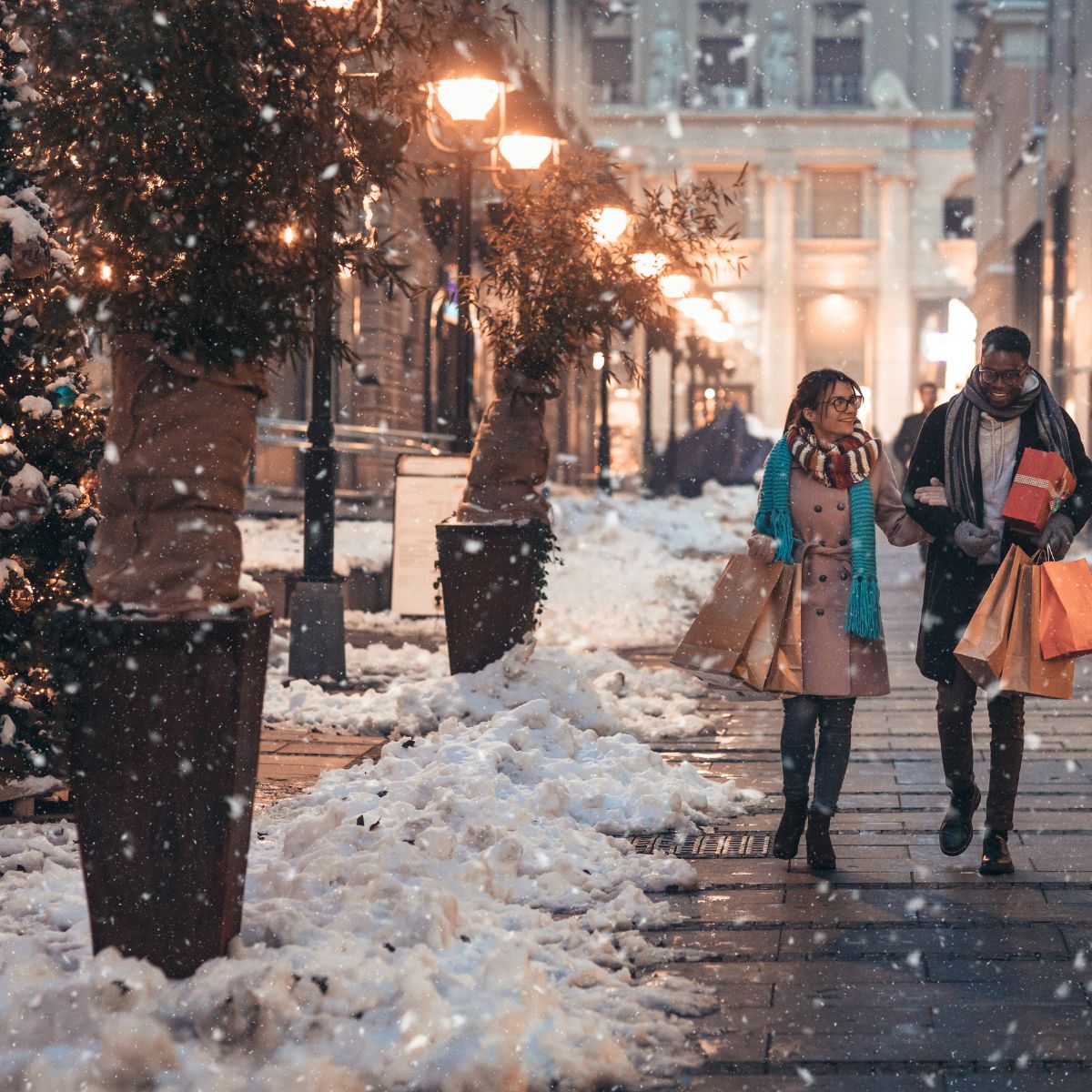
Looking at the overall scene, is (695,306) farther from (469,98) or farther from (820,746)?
(820,746)

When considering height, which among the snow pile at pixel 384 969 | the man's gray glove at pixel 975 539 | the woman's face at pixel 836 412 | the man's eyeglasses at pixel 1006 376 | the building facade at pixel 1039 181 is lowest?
the snow pile at pixel 384 969

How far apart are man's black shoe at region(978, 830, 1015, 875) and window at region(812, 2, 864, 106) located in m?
66.9

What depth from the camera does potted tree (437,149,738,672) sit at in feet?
33.5

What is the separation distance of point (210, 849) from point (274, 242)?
1619mm

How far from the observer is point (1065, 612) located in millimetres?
6320

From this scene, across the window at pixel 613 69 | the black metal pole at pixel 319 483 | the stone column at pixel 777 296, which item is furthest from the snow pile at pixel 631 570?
the window at pixel 613 69

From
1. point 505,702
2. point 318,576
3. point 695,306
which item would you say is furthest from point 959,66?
point 505,702

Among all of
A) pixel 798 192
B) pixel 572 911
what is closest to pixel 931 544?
pixel 572 911

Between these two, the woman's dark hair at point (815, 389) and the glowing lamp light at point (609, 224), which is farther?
the glowing lamp light at point (609, 224)

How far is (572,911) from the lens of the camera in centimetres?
589

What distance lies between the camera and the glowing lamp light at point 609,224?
10990 mm

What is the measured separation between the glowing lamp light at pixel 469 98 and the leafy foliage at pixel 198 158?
22.9 feet

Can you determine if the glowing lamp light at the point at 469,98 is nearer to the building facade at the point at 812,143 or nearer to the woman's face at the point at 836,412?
the woman's face at the point at 836,412

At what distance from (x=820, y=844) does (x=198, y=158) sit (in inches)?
140
